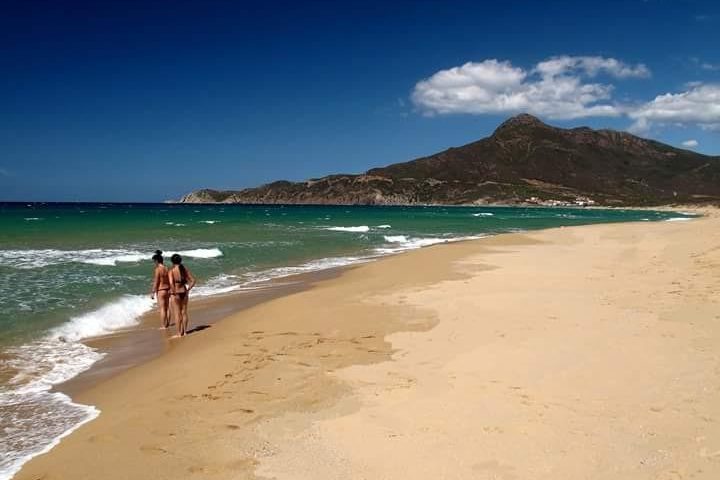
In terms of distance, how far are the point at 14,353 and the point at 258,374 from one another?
476 cm

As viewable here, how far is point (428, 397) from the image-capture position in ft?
19.5

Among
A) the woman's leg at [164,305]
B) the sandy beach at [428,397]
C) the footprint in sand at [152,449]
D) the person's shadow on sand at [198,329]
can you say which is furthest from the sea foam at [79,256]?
the footprint in sand at [152,449]

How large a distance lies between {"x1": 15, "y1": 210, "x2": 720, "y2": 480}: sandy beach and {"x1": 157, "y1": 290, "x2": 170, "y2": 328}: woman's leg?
1.40m

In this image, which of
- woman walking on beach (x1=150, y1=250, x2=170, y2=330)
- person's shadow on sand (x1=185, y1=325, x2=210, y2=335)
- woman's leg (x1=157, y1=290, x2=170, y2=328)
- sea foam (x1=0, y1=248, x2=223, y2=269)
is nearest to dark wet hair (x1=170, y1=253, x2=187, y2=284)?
woman walking on beach (x1=150, y1=250, x2=170, y2=330)

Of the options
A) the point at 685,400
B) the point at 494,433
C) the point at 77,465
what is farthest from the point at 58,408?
the point at 685,400

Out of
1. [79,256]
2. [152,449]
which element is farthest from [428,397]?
[79,256]

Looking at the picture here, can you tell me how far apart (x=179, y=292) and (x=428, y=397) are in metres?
6.51

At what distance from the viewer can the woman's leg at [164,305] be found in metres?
11.1

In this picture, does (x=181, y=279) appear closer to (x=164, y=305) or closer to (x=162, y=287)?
(x=162, y=287)

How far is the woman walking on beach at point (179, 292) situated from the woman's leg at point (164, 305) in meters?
0.38

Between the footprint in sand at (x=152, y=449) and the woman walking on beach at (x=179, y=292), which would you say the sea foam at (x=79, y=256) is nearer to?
the woman walking on beach at (x=179, y=292)

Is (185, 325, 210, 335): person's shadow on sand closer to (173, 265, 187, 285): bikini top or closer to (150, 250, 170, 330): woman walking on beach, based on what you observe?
(150, 250, 170, 330): woman walking on beach

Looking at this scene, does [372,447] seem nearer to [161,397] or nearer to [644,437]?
[644,437]

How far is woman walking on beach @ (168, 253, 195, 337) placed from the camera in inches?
413
